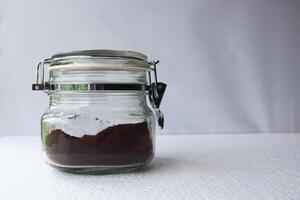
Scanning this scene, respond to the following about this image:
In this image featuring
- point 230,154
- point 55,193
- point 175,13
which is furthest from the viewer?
point 175,13

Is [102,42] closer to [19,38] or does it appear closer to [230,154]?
[19,38]

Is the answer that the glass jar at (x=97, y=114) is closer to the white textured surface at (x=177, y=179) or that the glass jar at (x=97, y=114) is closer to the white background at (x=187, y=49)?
the white textured surface at (x=177, y=179)

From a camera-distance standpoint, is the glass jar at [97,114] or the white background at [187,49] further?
the white background at [187,49]

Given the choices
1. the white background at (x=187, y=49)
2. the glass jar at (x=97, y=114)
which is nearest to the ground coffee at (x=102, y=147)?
the glass jar at (x=97, y=114)

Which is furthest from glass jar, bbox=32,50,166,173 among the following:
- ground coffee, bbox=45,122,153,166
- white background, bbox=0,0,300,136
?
white background, bbox=0,0,300,136

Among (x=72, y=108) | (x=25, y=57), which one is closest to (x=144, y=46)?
(x=25, y=57)

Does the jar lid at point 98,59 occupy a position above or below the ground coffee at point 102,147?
above

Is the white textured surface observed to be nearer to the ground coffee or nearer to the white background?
the ground coffee
